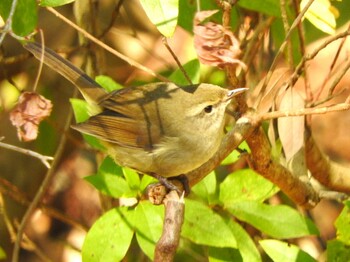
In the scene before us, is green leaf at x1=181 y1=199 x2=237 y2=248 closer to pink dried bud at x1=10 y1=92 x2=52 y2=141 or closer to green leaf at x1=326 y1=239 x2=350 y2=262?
green leaf at x1=326 y1=239 x2=350 y2=262

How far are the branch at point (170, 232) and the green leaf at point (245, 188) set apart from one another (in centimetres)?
65

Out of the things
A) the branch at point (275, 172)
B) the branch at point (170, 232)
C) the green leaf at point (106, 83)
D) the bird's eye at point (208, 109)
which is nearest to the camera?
the branch at point (170, 232)

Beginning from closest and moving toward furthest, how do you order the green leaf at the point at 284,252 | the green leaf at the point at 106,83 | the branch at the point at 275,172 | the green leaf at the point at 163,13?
the green leaf at the point at 163,13
the branch at the point at 275,172
the green leaf at the point at 284,252
the green leaf at the point at 106,83

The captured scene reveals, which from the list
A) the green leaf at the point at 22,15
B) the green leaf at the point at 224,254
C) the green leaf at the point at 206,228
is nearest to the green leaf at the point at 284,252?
the green leaf at the point at 224,254

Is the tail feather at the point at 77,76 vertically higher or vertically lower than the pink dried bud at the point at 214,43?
lower

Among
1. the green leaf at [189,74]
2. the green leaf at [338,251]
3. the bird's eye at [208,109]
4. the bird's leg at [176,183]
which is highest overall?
the green leaf at [189,74]

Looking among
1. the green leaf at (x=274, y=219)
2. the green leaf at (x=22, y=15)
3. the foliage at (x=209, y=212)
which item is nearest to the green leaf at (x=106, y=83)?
the foliage at (x=209, y=212)

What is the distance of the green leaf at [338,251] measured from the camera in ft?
9.73

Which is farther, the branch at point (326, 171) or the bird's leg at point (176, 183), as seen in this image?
the branch at point (326, 171)

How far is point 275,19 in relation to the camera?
12.1 feet

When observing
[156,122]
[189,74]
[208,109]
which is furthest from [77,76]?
[208,109]

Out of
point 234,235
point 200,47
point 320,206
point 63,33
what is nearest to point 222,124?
point 234,235

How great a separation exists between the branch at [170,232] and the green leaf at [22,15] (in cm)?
93

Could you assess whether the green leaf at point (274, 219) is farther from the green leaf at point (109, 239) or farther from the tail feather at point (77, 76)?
the tail feather at point (77, 76)
